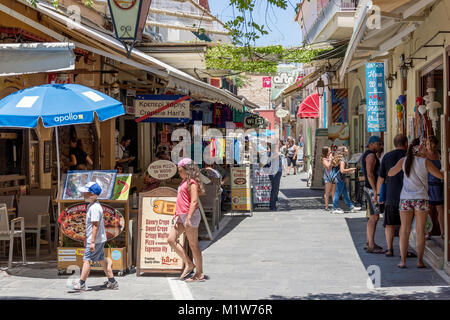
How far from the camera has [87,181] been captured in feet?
31.9

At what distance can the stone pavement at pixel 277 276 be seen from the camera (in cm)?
809

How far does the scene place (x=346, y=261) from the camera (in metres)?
10.3

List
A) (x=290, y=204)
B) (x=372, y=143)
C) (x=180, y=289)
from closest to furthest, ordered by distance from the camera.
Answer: (x=180, y=289) < (x=372, y=143) < (x=290, y=204)

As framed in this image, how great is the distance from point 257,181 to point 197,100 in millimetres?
2951

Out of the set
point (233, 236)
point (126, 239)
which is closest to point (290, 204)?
point (233, 236)

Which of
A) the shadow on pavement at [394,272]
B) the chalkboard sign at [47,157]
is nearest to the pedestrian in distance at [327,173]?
the shadow on pavement at [394,272]

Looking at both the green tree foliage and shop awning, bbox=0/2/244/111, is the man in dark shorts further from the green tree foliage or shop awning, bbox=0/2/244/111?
the green tree foliage

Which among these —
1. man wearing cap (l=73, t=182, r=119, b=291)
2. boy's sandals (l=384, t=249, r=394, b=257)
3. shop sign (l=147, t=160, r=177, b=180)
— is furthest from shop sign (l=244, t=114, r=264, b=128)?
man wearing cap (l=73, t=182, r=119, b=291)

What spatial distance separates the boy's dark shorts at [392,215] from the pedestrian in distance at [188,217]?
9.57 ft

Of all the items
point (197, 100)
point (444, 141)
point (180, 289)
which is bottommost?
point (180, 289)

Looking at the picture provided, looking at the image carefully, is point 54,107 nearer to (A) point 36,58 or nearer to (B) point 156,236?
(A) point 36,58
